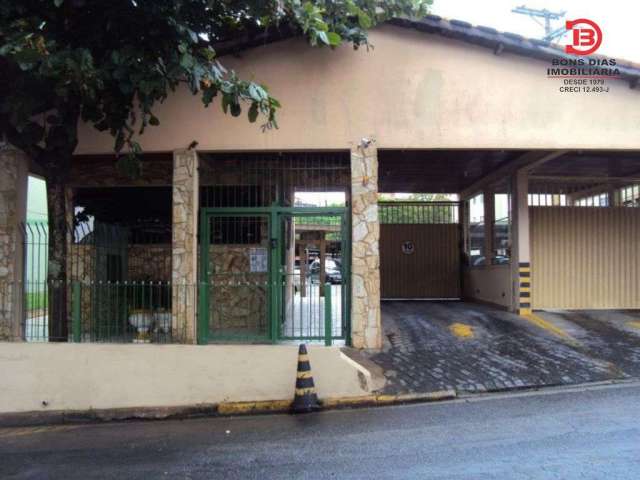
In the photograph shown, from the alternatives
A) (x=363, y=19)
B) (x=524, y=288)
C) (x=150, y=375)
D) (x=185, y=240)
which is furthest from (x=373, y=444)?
(x=524, y=288)

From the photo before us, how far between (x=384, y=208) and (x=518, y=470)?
12291 mm

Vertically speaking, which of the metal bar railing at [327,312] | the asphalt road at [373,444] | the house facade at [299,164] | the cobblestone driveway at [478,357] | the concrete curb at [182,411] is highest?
the house facade at [299,164]

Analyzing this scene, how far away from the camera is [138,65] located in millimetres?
6512

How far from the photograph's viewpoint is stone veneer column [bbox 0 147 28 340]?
885cm

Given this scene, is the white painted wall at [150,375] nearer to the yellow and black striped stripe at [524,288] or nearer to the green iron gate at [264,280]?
the green iron gate at [264,280]

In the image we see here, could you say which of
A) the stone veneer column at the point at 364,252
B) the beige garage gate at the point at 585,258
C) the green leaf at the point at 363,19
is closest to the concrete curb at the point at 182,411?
the stone veneer column at the point at 364,252

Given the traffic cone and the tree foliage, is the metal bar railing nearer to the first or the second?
the traffic cone

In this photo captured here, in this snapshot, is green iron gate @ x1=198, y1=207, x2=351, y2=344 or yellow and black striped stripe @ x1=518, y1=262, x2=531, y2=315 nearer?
green iron gate @ x1=198, y1=207, x2=351, y2=344

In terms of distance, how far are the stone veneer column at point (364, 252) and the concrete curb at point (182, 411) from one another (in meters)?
1.96

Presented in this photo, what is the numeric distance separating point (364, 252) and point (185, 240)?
9.70ft

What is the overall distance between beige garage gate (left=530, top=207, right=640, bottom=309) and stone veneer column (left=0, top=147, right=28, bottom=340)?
10.2m

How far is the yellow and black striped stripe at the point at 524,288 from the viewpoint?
11734mm

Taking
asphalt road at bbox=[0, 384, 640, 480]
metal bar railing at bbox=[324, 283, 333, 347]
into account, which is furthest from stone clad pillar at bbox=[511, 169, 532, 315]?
metal bar railing at bbox=[324, 283, 333, 347]

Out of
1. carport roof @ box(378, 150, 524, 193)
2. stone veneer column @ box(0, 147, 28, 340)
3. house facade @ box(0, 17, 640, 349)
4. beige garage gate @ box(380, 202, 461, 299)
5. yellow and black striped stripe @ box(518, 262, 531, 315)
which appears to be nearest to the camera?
stone veneer column @ box(0, 147, 28, 340)
